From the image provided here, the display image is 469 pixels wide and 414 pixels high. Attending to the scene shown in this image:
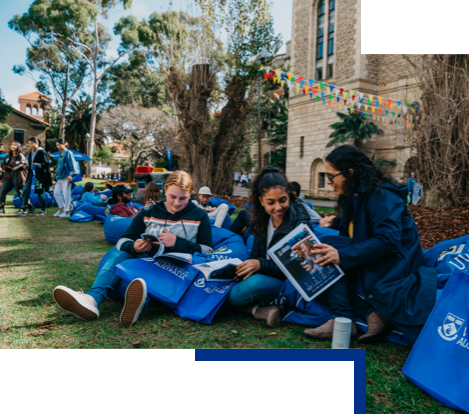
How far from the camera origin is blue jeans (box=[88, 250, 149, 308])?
2.93 meters

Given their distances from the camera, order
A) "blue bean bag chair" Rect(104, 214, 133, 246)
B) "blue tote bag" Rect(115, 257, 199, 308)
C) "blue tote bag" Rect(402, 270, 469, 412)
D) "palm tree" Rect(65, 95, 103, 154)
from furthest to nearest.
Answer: "palm tree" Rect(65, 95, 103, 154)
"blue bean bag chair" Rect(104, 214, 133, 246)
"blue tote bag" Rect(115, 257, 199, 308)
"blue tote bag" Rect(402, 270, 469, 412)

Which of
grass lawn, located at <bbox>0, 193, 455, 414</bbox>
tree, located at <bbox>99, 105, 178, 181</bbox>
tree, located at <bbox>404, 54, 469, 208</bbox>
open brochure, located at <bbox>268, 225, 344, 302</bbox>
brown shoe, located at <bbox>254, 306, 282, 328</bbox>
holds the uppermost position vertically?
tree, located at <bbox>99, 105, 178, 181</bbox>

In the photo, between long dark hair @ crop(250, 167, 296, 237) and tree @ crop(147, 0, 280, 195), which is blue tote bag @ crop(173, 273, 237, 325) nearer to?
long dark hair @ crop(250, 167, 296, 237)

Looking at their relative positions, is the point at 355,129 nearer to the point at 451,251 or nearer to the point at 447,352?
the point at 451,251

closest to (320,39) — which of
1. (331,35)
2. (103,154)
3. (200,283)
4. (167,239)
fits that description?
(331,35)

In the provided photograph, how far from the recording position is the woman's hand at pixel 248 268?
2.89m

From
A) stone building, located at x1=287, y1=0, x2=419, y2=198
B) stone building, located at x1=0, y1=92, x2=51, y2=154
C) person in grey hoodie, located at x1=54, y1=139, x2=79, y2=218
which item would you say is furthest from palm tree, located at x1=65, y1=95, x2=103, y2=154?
person in grey hoodie, located at x1=54, y1=139, x2=79, y2=218

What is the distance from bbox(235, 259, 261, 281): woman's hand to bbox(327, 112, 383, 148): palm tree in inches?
779

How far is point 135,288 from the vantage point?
2.67 metres

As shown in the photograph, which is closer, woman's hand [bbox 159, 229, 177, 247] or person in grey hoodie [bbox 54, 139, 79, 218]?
woman's hand [bbox 159, 229, 177, 247]

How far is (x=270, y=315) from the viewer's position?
280 cm

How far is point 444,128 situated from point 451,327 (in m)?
6.34

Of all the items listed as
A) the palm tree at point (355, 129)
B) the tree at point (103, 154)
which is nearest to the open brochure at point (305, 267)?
the palm tree at point (355, 129)

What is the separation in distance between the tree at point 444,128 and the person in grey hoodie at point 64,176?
773 centimetres
